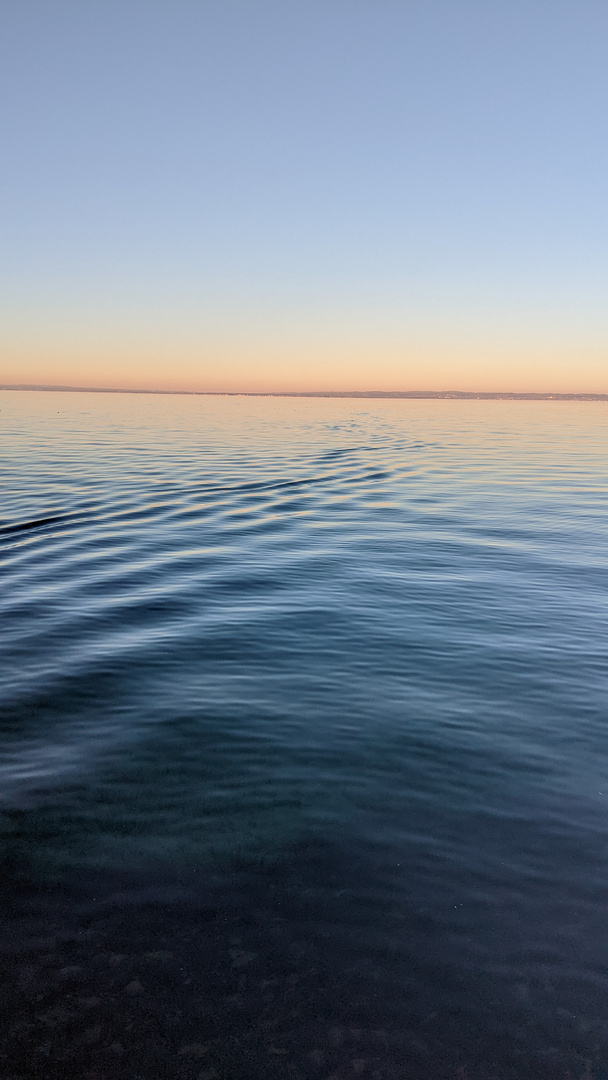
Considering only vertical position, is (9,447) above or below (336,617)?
above

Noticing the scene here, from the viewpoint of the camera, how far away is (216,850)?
5766 mm

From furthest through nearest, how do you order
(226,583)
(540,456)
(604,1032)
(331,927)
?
(540,456), (226,583), (331,927), (604,1032)

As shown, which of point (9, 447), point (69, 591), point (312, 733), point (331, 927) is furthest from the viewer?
point (9, 447)

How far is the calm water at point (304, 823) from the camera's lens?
413 centimetres

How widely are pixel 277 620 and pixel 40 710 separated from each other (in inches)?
202

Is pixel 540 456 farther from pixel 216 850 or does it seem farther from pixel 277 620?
pixel 216 850

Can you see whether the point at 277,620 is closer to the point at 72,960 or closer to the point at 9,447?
the point at 72,960

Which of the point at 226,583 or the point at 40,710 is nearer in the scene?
the point at 40,710

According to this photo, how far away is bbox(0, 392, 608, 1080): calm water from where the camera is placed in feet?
13.6

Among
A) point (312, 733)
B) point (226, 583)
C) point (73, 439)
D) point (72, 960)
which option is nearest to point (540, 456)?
point (73, 439)

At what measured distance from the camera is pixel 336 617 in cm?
1287

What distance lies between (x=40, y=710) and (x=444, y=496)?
25.2 meters

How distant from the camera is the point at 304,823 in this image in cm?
622

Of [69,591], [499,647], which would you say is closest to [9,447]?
[69,591]
